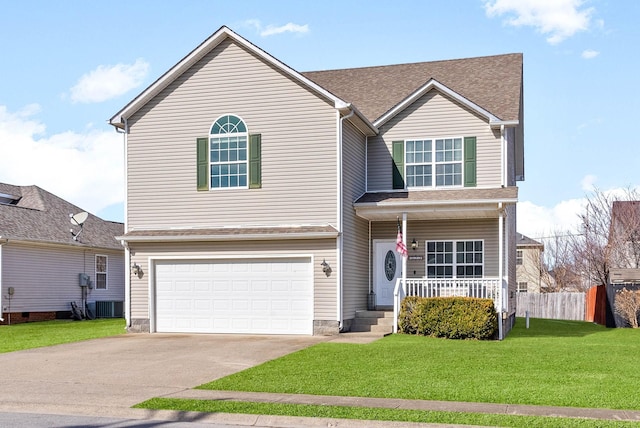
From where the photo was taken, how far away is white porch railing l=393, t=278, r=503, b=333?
1997cm

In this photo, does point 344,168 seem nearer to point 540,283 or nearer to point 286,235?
point 286,235

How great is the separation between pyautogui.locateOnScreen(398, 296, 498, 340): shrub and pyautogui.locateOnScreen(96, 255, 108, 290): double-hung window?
18817 millimetres

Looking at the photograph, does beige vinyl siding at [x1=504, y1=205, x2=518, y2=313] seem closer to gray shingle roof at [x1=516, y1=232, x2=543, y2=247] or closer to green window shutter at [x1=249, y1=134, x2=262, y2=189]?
green window shutter at [x1=249, y1=134, x2=262, y2=189]

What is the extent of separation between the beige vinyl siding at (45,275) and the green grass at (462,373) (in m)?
16.1

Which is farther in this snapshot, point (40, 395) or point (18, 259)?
point (18, 259)

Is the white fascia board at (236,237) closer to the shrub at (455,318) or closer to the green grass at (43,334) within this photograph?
the green grass at (43,334)

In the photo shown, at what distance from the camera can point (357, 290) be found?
21547 millimetres

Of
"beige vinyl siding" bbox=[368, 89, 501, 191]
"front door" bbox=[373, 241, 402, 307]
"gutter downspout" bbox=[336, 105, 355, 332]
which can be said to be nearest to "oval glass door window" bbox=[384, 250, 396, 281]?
"front door" bbox=[373, 241, 402, 307]

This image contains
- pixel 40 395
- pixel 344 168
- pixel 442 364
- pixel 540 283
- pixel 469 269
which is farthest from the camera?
pixel 540 283

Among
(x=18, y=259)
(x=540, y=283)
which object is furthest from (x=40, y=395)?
(x=540, y=283)

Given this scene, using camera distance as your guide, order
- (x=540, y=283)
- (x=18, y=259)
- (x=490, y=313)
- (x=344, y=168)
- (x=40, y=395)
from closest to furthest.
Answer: (x=40, y=395)
(x=490, y=313)
(x=344, y=168)
(x=18, y=259)
(x=540, y=283)

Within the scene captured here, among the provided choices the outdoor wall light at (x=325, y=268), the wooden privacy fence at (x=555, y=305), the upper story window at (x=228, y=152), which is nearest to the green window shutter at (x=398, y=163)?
the outdoor wall light at (x=325, y=268)

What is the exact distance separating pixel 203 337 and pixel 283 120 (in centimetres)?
611

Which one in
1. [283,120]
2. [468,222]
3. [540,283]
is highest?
[283,120]
